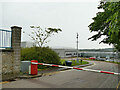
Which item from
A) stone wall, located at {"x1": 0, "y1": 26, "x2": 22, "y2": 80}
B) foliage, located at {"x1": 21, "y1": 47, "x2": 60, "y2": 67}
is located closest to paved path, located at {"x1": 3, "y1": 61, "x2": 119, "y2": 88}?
stone wall, located at {"x1": 0, "y1": 26, "x2": 22, "y2": 80}

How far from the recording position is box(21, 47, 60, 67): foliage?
41.0 ft

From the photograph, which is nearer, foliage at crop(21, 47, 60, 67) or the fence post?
the fence post

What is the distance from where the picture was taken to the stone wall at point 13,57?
7.77m

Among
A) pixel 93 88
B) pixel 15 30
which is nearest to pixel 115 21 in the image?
pixel 93 88

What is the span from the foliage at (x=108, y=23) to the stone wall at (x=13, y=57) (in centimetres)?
627

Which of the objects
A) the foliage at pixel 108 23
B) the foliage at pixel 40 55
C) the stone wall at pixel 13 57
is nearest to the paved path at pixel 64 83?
the stone wall at pixel 13 57

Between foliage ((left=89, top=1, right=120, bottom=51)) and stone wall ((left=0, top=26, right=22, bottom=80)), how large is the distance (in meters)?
6.27

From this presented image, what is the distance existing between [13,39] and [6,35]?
557 mm

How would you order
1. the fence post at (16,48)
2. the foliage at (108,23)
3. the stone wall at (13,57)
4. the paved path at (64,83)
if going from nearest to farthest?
1. the foliage at (108,23)
2. the paved path at (64,83)
3. the stone wall at (13,57)
4. the fence post at (16,48)

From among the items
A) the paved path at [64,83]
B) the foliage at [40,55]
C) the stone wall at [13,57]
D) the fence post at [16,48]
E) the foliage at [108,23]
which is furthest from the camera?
the foliage at [40,55]

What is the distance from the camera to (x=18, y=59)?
8398mm

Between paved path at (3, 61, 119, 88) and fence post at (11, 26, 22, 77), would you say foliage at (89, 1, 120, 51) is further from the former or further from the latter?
fence post at (11, 26, 22, 77)

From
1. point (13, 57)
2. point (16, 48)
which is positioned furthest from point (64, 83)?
point (16, 48)

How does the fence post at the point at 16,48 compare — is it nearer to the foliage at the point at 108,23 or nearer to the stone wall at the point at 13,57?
the stone wall at the point at 13,57
